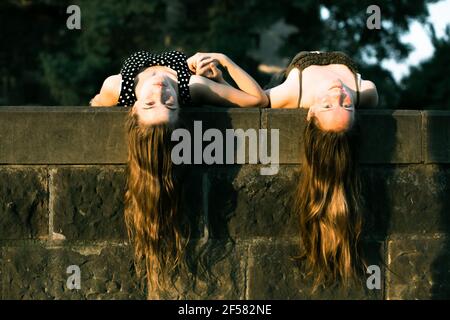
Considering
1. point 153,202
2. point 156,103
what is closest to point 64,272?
point 153,202

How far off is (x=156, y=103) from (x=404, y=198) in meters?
1.47

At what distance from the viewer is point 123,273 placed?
3736 millimetres

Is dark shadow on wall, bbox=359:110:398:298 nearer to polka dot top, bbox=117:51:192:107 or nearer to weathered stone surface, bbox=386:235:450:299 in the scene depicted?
weathered stone surface, bbox=386:235:450:299

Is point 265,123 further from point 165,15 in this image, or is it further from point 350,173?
point 165,15

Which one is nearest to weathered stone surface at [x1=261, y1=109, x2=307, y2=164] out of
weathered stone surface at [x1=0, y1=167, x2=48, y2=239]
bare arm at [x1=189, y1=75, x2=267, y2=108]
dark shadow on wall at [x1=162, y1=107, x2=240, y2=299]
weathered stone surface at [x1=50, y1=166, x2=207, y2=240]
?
dark shadow on wall at [x1=162, y1=107, x2=240, y2=299]

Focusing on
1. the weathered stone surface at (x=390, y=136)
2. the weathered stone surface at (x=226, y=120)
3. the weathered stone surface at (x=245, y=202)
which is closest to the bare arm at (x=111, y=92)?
the weathered stone surface at (x=226, y=120)

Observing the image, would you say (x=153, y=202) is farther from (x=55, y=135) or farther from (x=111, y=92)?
(x=111, y=92)

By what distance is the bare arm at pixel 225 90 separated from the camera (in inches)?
160

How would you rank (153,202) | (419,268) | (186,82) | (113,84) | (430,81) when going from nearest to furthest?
(153,202)
(419,268)
(186,82)
(113,84)
(430,81)

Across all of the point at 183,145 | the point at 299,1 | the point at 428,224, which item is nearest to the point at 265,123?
the point at 183,145

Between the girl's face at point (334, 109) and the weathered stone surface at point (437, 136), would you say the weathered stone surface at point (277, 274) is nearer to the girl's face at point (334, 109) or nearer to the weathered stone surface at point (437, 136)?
the girl's face at point (334, 109)

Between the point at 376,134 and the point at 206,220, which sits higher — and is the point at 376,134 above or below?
above

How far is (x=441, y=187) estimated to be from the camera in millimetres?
3895

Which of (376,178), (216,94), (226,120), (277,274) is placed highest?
(216,94)
